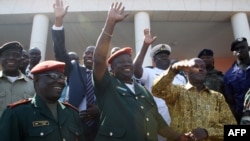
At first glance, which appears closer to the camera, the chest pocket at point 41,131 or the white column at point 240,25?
the chest pocket at point 41,131

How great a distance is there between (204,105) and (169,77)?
20.5 inches

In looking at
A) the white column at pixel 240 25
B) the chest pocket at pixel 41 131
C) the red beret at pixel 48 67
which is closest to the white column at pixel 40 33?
the white column at pixel 240 25

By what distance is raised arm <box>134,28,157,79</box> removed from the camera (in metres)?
3.22

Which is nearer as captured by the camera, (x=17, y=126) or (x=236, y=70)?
(x=17, y=126)

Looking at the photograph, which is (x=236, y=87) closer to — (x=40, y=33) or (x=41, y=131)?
(x=41, y=131)

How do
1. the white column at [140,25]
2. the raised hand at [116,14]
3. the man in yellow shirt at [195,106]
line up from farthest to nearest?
the white column at [140,25] < the man in yellow shirt at [195,106] < the raised hand at [116,14]

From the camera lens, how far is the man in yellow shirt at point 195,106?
2.62 m

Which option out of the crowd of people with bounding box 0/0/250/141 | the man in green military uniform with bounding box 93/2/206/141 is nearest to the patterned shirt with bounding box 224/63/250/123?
the crowd of people with bounding box 0/0/250/141

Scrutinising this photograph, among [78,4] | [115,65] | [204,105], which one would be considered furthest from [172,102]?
[78,4]

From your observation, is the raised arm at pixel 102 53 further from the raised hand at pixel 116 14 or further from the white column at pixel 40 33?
the white column at pixel 40 33

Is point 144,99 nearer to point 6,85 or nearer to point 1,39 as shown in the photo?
point 6,85

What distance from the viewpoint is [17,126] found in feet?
6.57

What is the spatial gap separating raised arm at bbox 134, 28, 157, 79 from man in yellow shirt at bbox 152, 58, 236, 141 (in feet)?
1.97

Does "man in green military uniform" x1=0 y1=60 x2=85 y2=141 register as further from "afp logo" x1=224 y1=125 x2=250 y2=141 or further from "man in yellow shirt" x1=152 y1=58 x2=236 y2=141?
"afp logo" x1=224 y1=125 x2=250 y2=141
